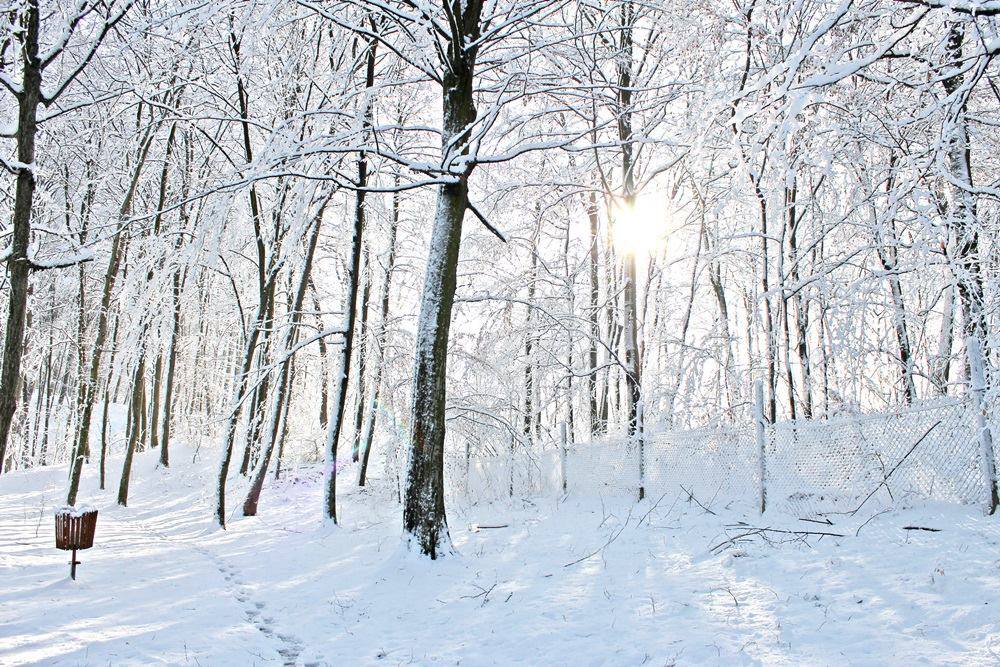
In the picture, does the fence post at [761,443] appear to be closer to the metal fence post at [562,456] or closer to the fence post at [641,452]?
the fence post at [641,452]

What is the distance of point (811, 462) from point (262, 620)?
659 centimetres

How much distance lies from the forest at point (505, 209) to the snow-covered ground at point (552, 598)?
0.97 metres

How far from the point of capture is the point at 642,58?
1247cm

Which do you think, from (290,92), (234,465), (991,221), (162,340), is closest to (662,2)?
(991,221)

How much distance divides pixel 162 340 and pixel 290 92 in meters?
10.7

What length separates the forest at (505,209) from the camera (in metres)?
5.83

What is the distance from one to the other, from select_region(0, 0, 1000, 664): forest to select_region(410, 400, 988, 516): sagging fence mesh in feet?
0.34

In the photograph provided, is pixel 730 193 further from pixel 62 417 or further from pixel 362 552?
pixel 62 417

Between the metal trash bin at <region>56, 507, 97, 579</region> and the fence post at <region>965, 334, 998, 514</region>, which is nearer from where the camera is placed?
the fence post at <region>965, 334, 998, 514</region>

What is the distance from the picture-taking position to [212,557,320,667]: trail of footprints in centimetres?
470

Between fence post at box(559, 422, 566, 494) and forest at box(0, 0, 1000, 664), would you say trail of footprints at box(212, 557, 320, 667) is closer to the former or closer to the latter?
forest at box(0, 0, 1000, 664)

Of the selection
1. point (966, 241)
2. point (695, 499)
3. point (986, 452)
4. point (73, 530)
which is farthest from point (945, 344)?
point (73, 530)

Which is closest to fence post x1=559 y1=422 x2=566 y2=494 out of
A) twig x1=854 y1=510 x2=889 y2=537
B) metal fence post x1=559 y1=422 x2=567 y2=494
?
metal fence post x1=559 y1=422 x2=567 y2=494

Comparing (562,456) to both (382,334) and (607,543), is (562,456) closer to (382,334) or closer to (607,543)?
(382,334)
